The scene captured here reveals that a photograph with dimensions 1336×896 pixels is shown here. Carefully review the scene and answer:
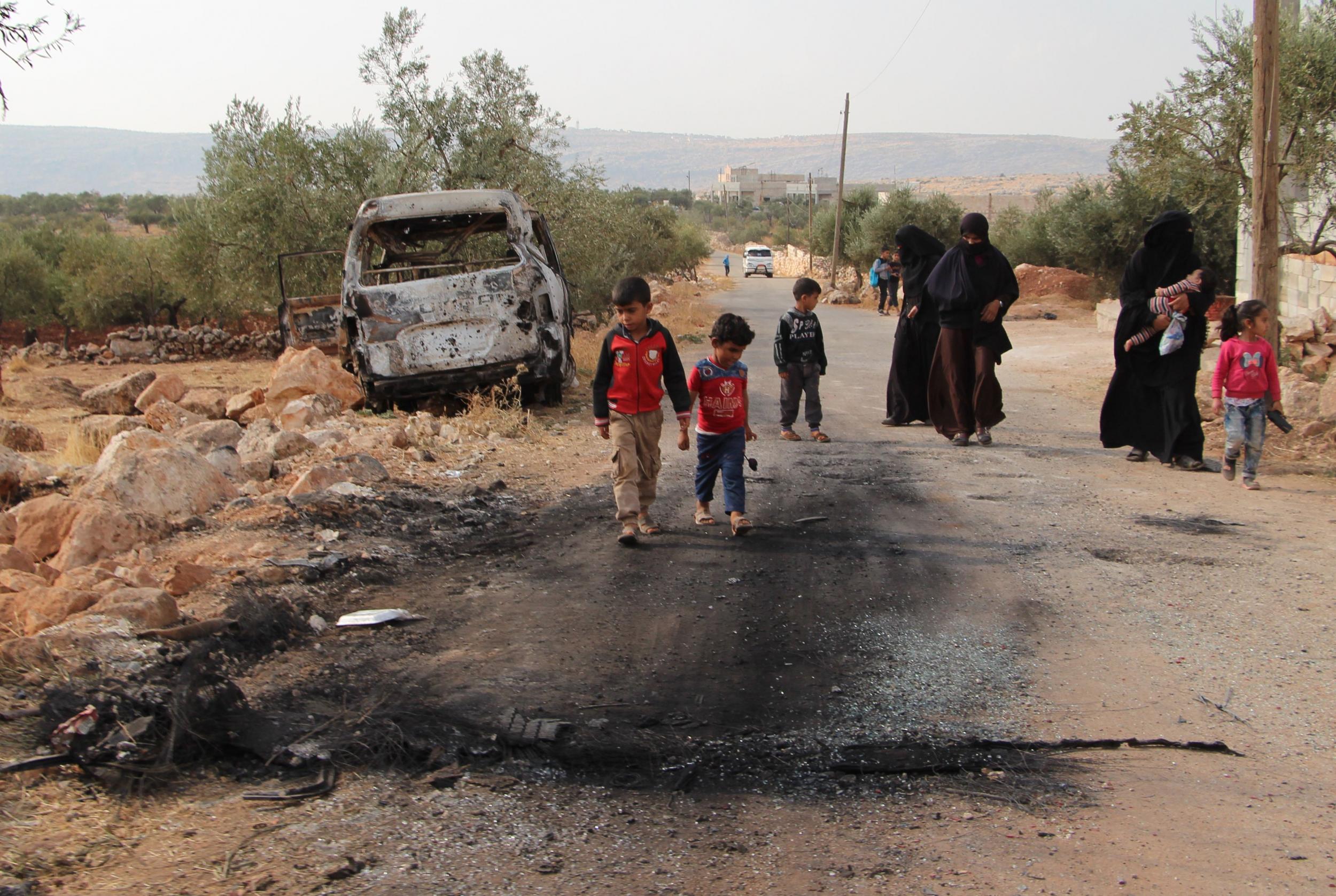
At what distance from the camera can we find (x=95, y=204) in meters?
60.1

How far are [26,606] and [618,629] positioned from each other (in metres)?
2.44

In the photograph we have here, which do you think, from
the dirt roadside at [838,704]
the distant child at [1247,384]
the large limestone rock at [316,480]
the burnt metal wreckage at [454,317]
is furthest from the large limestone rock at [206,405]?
the distant child at [1247,384]

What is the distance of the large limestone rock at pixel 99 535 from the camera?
5.30 meters

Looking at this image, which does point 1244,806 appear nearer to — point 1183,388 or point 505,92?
point 1183,388

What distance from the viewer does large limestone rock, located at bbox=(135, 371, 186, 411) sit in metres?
10.9

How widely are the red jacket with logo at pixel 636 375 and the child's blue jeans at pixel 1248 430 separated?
12.8 feet

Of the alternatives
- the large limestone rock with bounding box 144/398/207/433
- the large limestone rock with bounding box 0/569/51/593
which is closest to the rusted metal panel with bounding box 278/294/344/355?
the large limestone rock with bounding box 144/398/207/433

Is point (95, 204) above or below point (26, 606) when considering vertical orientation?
above

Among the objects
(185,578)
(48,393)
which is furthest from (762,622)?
(48,393)

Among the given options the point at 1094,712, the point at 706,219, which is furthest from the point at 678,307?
the point at 706,219

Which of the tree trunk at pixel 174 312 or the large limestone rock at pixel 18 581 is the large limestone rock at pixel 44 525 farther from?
the tree trunk at pixel 174 312

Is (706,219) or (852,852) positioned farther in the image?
(706,219)

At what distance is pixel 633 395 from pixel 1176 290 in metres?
4.38

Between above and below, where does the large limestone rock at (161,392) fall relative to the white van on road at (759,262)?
below
